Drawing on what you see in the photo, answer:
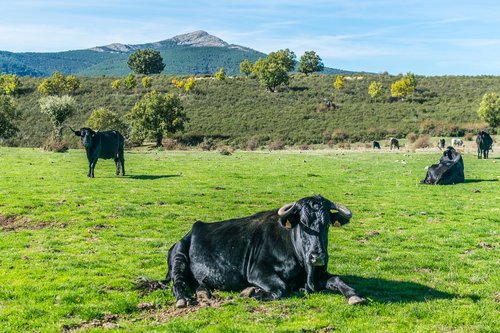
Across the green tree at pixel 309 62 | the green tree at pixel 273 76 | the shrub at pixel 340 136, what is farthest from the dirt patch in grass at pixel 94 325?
the green tree at pixel 309 62

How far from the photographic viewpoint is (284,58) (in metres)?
146

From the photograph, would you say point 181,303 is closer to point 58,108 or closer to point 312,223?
point 312,223

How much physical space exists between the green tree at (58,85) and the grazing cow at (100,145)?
98.2 metres

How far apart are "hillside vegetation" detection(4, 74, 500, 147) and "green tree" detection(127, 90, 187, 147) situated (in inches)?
268

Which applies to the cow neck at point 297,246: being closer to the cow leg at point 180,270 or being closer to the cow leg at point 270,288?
the cow leg at point 270,288

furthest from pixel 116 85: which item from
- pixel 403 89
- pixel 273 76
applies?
pixel 403 89

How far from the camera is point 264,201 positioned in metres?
21.3

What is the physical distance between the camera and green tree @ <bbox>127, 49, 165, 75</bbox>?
181750mm

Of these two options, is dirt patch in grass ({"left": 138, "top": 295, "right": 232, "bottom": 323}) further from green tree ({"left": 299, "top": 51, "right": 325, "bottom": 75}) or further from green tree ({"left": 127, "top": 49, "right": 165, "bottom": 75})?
green tree ({"left": 127, "top": 49, "right": 165, "bottom": 75})

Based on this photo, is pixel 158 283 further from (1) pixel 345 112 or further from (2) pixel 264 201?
(1) pixel 345 112

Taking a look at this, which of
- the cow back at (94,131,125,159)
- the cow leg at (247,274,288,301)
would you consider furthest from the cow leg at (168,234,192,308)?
the cow back at (94,131,125,159)

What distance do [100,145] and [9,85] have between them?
348ft

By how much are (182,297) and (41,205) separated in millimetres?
12437

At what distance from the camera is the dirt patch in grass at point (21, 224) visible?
16359 mm
